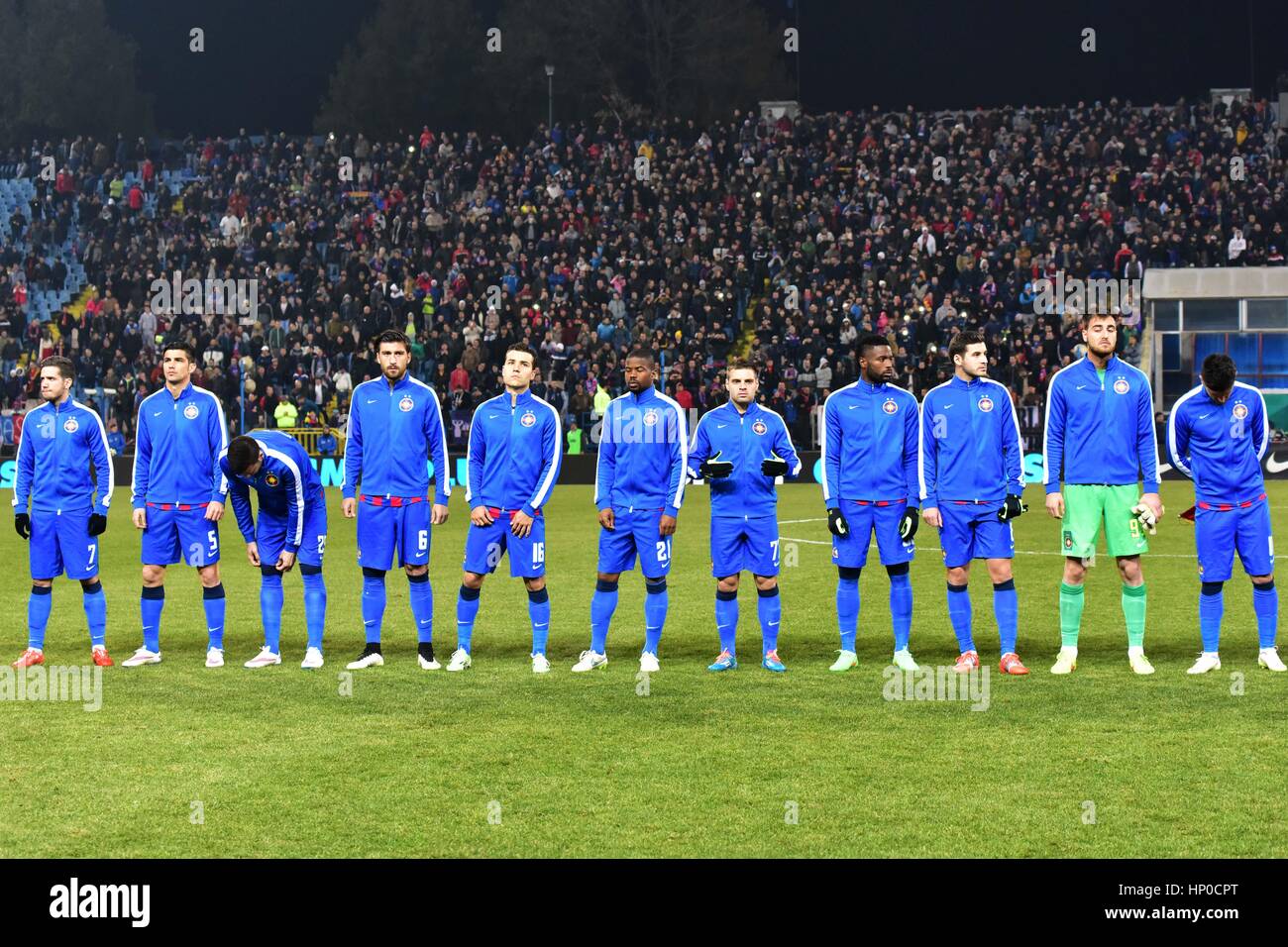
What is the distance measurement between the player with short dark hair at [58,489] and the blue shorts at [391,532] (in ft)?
5.76

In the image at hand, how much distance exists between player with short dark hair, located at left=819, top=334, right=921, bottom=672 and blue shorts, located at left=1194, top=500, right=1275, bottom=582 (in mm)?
1860

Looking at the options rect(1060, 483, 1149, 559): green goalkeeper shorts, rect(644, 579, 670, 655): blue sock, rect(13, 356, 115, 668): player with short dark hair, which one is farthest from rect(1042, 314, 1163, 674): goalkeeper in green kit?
rect(13, 356, 115, 668): player with short dark hair

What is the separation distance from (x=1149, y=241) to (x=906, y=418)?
26.4 meters

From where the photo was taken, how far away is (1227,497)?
33.7 ft

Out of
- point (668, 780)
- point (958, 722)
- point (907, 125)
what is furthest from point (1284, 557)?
point (907, 125)

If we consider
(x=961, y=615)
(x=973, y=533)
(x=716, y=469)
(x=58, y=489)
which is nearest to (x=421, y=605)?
(x=716, y=469)

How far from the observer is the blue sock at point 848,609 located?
1060 centimetres

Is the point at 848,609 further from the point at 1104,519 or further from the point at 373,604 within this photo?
the point at 373,604

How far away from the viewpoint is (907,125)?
1618 inches

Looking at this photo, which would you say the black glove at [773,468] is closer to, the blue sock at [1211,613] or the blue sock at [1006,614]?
the blue sock at [1006,614]

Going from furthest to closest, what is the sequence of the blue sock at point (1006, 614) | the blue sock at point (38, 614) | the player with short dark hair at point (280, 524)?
the blue sock at point (38, 614), the player with short dark hair at point (280, 524), the blue sock at point (1006, 614)

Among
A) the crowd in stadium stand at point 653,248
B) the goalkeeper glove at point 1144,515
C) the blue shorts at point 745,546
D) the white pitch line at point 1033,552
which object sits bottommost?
the white pitch line at point 1033,552

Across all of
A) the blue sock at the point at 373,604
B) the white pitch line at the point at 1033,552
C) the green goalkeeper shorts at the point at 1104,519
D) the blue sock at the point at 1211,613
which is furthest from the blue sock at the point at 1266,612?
the white pitch line at the point at 1033,552

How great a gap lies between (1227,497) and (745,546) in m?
3.11
